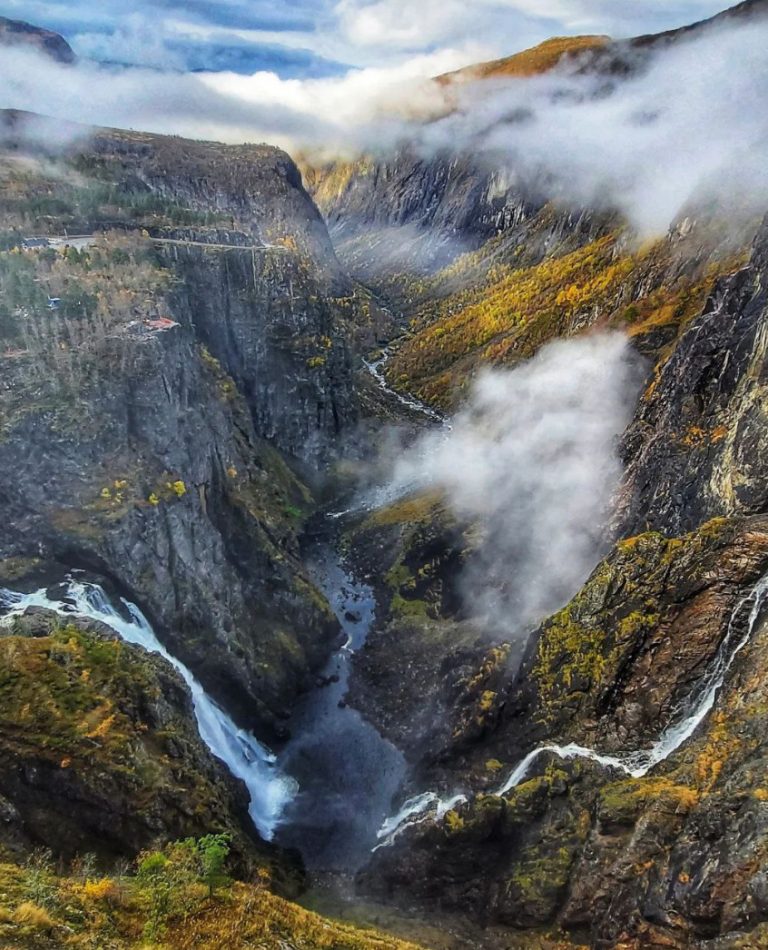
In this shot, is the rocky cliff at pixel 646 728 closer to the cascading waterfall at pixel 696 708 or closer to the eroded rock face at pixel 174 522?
the cascading waterfall at pixel 696 708

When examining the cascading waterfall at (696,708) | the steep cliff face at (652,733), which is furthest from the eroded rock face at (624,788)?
the cascading waterfall at (696,708)

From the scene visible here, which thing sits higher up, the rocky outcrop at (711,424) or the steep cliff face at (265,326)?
the steep cliff face at (265,326)

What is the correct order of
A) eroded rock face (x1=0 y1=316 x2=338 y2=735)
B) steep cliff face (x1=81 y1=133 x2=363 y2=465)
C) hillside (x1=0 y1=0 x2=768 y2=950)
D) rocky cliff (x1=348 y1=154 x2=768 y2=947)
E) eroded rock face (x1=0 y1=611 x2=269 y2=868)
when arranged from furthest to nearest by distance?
steep cliff face (x1=81 y1=133 x2=363 y2=465), eroded rock face (x1=0 y1=316 x2=338 y2=735), eroded rock face (x1=0 y1=611 x2=269 y2=868), hillside (x1=0 y1=0 x2=768 y2=950), rocky cliff (x1=348 y1=154 x2=768 y2=947)

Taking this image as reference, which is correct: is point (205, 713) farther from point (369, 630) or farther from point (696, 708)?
point (696, 708)

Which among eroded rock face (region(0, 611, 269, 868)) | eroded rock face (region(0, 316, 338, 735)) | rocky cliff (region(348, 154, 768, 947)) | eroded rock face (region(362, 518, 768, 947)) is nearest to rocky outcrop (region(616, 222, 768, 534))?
rocky cliff (region(348, 154, 768, 947))

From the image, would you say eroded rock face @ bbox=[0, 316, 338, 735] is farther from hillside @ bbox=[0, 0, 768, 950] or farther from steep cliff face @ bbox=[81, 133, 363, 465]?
steep cliff face @ bbox=[81, 133, 363, 465]

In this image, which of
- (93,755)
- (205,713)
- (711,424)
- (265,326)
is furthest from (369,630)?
(265,326)

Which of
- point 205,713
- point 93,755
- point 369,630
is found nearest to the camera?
point 93,755

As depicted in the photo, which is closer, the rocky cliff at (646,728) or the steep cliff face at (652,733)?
the steep cliff face at (652,733)

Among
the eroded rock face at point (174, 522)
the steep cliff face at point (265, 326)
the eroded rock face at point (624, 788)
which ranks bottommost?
the eroded rock face at point (624, 788)

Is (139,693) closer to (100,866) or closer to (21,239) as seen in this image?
(100,866)
